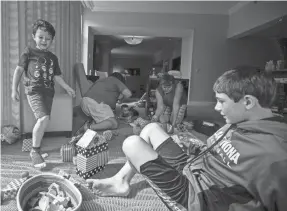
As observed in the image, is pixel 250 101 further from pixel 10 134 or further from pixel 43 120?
pixel 10 134

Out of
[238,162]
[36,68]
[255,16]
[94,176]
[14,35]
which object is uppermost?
[255,16]

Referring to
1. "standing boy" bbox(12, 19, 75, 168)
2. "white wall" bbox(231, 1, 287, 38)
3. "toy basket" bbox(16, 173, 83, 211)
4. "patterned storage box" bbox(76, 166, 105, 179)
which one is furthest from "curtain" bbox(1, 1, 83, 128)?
"white wall" bbox(231, 1, 287, 38)

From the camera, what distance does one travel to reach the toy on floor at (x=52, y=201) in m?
0.87

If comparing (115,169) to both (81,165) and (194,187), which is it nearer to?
(81,165)

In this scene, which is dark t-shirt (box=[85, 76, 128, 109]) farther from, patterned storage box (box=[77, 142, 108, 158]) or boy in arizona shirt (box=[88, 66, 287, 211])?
boy in arizona shirt (box=[88, 66, 287, 211])

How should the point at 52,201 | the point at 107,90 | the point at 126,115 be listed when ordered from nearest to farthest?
1. the point at 52,201
2. the point at 107,90
3. the point at 126,115

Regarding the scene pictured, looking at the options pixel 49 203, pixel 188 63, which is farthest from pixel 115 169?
pixel 188 63

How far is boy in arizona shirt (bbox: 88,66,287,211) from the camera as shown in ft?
1.81

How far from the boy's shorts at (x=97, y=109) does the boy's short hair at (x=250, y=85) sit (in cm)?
178

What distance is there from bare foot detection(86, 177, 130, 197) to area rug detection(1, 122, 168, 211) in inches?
1.1

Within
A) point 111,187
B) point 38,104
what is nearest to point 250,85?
point 111,187

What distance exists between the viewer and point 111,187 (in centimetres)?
102

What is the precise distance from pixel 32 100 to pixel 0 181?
1.75 ft

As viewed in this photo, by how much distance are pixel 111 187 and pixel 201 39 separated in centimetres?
501
